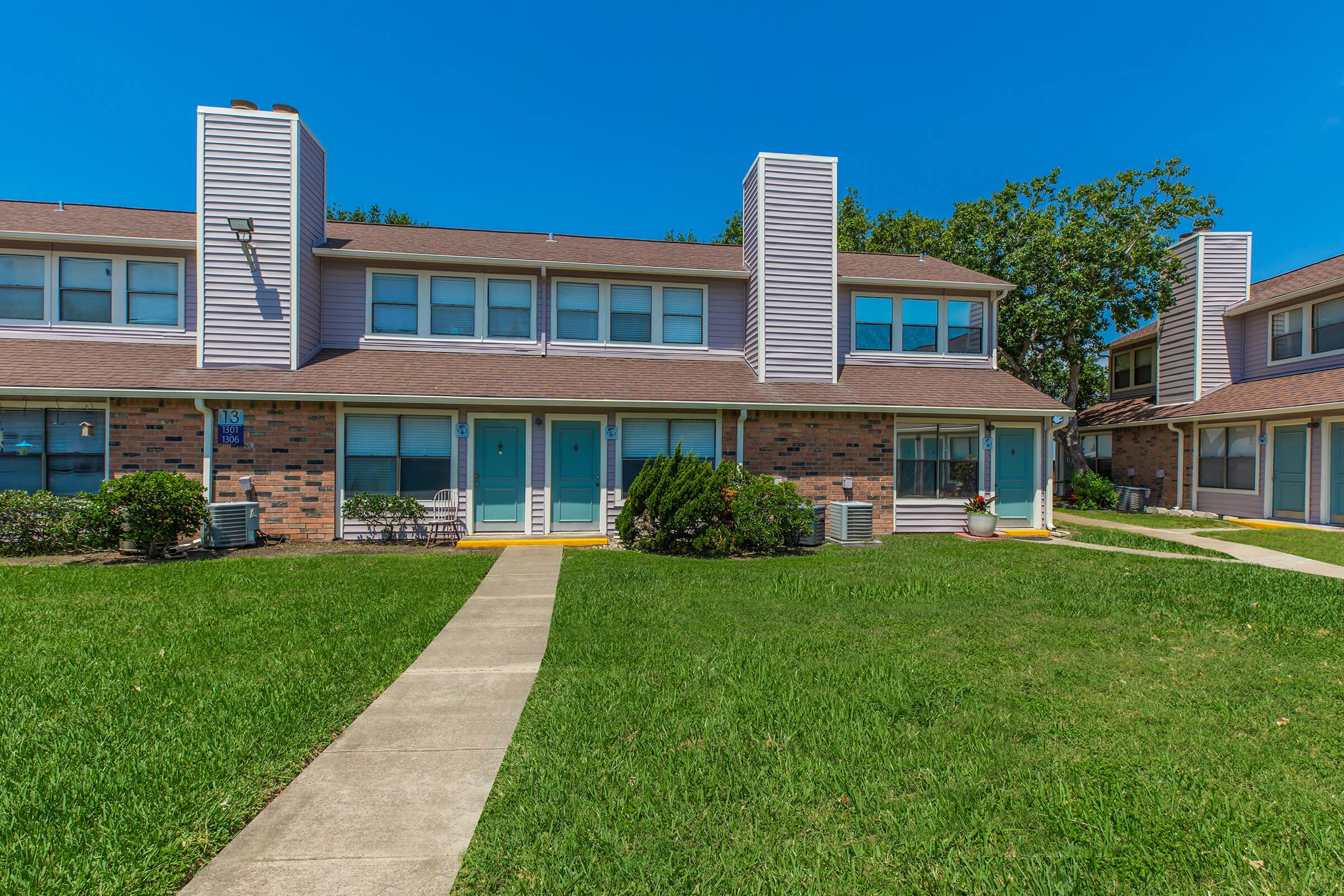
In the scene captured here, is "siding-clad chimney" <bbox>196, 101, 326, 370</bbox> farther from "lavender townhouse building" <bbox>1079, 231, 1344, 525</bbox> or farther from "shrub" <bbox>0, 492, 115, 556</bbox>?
"lavender townhouse building" <bbox>1079, 231, 1344, 525</bbox>

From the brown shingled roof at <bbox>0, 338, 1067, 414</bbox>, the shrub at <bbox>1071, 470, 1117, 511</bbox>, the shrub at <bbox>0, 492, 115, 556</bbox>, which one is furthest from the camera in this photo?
the shrub at <bbox>1071, 470, 1117, 511</bbox>

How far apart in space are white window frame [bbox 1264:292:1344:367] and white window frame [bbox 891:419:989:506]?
31.2 ft

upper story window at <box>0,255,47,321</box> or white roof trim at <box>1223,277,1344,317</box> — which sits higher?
white roof trim at <box>1223,277,1344,317</box>

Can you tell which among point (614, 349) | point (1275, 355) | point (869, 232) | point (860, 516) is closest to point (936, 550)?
point (860, 516)

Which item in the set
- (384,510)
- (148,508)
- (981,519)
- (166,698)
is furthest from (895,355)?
(148,508)

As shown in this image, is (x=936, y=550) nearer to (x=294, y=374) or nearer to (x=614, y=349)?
(x=614, y=349)

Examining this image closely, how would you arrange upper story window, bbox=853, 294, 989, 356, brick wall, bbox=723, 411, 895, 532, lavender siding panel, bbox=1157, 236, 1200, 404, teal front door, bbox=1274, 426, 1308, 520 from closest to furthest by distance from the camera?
brick wall, bbox=723, 411, 895, 532, upper story window, bbox=853, 294, 989, 356, teal front door, bbox=1274, 426, 1308, 520, lavender siding panel, bbox=1157, 236, 1200, 404

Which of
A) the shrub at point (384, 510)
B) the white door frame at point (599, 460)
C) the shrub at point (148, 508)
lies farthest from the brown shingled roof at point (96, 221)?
the white door frame at point (599, 460)

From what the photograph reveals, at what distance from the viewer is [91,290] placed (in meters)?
12.1

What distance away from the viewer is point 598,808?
3018mm

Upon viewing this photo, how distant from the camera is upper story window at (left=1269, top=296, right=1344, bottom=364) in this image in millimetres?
15164

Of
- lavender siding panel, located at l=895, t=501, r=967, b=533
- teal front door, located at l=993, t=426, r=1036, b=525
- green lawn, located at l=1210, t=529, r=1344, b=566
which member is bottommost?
green lawn, located at l=1210, t=529, r=1344, b=566

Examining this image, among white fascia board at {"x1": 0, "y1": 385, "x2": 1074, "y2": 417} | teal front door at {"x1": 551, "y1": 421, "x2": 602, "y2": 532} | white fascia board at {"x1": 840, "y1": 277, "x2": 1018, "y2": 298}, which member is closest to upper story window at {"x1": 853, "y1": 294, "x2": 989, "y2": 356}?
white fascia board at {"x1": 840, "y1": 277, "x2": 1018, "y2": 298}

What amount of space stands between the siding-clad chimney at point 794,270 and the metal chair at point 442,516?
6.67 m
